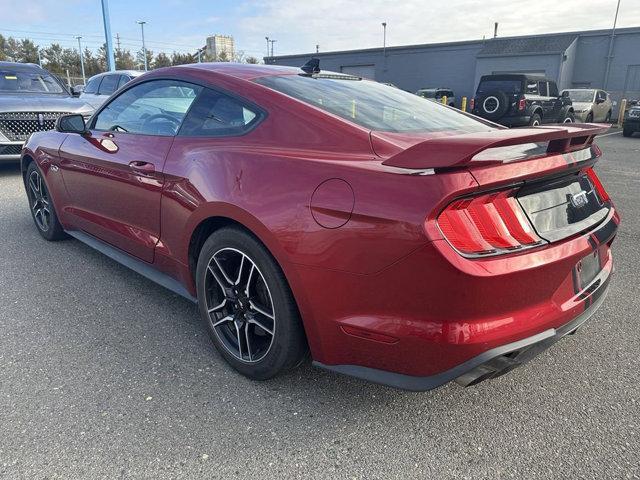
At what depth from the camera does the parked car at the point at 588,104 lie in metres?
19.4

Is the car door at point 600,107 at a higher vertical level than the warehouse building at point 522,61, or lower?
lower

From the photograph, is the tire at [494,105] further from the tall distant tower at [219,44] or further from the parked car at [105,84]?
the tall distant tower at [219,44]

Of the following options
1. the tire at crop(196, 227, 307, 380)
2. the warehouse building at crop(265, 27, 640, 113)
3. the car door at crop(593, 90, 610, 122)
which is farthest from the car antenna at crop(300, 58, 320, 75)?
the warehouse building at crop(265, 27, 640, 113)

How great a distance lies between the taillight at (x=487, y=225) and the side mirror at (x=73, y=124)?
3.04m

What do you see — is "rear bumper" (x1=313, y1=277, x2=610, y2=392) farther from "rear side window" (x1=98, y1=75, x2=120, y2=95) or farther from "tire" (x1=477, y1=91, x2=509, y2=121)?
"tire" (x1=477, y1=91, x2=509, y2=121)

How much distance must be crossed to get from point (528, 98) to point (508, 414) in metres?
15.7

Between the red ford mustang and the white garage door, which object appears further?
the white garage door

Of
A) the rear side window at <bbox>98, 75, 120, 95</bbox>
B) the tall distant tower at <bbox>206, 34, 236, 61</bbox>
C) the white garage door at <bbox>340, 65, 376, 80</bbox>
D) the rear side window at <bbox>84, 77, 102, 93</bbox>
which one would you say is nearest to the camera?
the rear side window at <bbox>98, 75, 120, 95</bbox>

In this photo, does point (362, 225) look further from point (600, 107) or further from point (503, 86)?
point (600, 107)

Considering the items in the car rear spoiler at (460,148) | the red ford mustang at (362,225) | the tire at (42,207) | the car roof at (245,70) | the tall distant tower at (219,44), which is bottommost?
the tire at (42,207)

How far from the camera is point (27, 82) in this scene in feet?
29.1

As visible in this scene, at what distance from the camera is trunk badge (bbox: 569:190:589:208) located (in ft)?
6.90

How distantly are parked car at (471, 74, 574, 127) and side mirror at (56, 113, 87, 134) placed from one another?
14.0m

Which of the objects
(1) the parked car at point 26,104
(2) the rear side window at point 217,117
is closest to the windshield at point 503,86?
(1) the parked car at point 26,104
